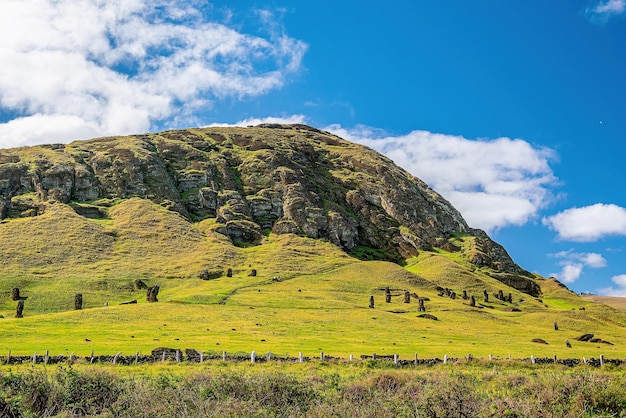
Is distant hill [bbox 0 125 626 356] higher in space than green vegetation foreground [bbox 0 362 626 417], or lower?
higher

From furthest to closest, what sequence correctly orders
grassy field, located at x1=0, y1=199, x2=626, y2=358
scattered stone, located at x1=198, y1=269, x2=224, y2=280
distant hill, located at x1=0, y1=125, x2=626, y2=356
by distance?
scattered stone, located at x1=198, y1=269, x2=224, y2=280
distant hill, located at x1=0, y1=125, x2=626, y2=356
grassy field, located at x1=0, y1=199, x2=626, y2=358

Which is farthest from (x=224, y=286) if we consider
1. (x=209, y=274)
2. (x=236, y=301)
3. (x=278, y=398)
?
(x=278, y=398)

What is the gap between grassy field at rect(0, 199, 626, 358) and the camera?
66.4 meters

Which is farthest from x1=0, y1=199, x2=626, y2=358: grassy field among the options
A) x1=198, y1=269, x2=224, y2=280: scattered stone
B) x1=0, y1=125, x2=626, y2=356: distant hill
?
x1=198, y1=269, x2=224, y2=280: scattered stone

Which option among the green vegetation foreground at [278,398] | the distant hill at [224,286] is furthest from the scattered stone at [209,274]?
the green vegetation foreground at [278,398]

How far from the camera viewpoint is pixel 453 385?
18391 mm

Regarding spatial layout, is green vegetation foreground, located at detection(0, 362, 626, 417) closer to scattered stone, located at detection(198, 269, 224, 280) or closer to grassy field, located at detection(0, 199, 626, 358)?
grassy field, located at detection(0, 199, 626, 358)

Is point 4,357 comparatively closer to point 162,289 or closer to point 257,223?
point 162,289

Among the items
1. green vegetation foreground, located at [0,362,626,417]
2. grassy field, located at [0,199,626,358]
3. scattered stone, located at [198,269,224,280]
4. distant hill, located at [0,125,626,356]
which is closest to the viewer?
green vegetation foreground, located at [0,362,626,417]

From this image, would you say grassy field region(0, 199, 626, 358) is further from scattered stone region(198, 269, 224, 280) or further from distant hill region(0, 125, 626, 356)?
scattered stone region(198, 269, 224, 280)

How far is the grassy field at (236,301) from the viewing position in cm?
6644

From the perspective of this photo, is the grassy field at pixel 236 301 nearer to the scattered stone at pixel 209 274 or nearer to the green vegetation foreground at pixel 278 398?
the scattered stone at pixel 209 274

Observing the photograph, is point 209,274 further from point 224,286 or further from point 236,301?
point 236,301

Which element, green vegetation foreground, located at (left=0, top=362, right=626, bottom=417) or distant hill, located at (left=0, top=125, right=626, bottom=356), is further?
distant hill, located at (left=0, top=125, right=626, bottom=356)
